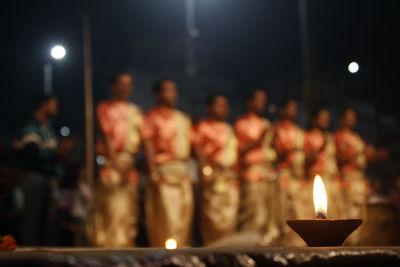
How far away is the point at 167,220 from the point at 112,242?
0.52 m

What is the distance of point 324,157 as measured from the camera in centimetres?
762

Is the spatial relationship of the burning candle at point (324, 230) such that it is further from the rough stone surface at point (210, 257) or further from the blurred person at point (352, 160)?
the blurred person at point (352, 160)

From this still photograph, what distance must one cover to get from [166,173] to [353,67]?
2.74m

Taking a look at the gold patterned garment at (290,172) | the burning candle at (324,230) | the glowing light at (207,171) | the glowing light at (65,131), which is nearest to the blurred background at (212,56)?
the glowing light at (65,131)

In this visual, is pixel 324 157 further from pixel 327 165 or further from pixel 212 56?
pixel 212 56

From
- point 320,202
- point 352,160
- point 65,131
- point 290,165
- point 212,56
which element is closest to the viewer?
point 320,202

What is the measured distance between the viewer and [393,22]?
743 centimetres

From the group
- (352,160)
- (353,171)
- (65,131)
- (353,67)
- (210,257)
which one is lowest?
(210,257)

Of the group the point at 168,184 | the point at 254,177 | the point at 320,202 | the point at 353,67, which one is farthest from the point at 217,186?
the point at 320,202

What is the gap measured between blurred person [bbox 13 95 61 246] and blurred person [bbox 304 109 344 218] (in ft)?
9.81

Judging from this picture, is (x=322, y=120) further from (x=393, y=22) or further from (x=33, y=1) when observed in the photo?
(x=33, y=1)

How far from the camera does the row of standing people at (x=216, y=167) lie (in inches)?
228

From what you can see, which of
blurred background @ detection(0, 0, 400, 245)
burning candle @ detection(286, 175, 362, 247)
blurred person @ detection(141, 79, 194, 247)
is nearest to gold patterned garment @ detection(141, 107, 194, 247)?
blurred person @ detection(141, 79, 194, 247)

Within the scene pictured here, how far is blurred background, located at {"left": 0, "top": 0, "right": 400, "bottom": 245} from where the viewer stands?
260 inches
